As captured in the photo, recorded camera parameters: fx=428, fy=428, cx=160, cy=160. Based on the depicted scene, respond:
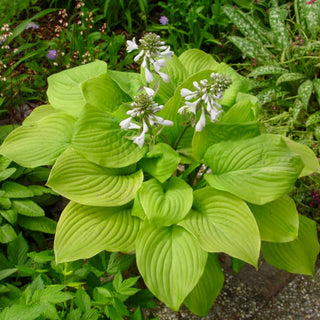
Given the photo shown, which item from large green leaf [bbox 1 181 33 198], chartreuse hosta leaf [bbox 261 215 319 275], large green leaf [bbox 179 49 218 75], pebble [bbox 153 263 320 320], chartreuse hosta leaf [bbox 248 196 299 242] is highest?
large green leaf [bbox 179 49 218 75]

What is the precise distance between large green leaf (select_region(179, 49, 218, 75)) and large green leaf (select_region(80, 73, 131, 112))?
0.38 m

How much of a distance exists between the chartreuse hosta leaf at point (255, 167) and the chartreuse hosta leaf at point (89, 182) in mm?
308

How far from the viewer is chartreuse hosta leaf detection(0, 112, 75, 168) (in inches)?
66.8

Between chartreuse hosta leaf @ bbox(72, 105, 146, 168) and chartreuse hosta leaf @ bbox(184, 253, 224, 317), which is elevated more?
chartreuse hosta leaf @ bbox(72, 105, 146, 168)

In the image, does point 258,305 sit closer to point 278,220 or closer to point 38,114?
point 278,220

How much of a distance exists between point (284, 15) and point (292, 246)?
6.59ft

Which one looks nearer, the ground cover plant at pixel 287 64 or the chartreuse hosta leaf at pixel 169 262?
the chartreuse hosta leaf at pixel 169 262

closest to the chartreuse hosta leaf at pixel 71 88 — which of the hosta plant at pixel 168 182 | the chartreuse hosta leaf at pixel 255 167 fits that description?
the hosta plant at pixel 168 182

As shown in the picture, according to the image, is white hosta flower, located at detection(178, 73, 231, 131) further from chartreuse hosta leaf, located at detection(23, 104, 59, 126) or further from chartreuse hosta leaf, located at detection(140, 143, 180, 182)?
chartreuse hosta leaf, located at detection(23, 104, 59, 126)

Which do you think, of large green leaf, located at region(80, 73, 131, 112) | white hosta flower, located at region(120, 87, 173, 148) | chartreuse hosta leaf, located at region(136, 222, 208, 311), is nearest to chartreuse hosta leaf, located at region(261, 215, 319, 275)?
chartreuse hosta leaf, located at region(136, 222, 208, 311)

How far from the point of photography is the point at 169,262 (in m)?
1.51

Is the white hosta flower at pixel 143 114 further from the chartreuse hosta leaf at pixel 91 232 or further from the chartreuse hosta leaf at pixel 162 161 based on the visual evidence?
the chartreuse hosta leaf at pixel 91 232

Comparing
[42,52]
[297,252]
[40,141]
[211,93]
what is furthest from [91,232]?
[42,52]

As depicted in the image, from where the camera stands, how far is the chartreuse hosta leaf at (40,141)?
5.57 ft
